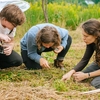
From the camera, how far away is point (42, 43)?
4109mm

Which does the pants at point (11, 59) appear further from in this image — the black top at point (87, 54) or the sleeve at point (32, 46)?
the black top at point (87, 54)

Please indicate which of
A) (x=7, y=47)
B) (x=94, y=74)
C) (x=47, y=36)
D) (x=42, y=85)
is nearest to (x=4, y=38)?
(x=7, y=47)

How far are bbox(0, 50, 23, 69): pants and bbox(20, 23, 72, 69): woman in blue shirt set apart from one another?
0.19 meters

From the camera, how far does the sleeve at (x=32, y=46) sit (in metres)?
4.30

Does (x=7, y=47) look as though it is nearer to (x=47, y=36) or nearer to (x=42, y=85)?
(x=47, y=36)

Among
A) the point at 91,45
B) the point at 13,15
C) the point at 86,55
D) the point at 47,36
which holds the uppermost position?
the point at 13,15

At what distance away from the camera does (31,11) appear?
897cm

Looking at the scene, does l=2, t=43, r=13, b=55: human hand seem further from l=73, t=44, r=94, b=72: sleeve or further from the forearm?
the forearm

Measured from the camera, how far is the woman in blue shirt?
405cm

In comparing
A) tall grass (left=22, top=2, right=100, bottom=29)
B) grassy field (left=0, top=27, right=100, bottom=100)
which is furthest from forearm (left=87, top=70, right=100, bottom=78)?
tall grass (left=22, top=2, right=100, bottom=29)

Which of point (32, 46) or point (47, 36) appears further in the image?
point (32, 46)

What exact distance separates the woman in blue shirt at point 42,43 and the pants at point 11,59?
0.19 m

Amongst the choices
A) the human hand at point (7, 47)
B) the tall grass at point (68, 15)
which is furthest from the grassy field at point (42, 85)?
the tall grass at point (68, 15)

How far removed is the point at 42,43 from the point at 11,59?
48 cm
